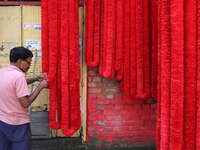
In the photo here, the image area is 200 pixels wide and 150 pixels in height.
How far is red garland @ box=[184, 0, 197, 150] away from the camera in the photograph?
1268 millimetres

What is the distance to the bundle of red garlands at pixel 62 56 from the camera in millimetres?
1897

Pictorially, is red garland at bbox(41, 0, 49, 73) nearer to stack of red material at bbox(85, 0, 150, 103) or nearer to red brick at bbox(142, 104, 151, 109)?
stack of red material at bbox(85, 0, 150, 103)

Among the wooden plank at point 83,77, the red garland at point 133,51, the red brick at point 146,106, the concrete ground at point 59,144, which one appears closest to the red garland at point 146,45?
the red garland at point 133,51

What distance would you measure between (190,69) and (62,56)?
1.20m

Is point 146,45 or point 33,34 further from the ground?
point 33,34

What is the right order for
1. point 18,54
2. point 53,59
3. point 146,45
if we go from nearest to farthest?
point 18,54, point 53,59, point 146,45

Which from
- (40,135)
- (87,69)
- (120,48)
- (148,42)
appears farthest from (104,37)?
(40,135)

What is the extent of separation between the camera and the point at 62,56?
1.90m

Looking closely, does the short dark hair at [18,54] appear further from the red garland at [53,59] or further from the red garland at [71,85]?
the red garland at [71,85]

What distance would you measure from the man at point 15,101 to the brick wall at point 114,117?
1.13m

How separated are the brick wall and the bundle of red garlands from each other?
35.7 inches

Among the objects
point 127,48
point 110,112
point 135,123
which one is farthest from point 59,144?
point 127,48

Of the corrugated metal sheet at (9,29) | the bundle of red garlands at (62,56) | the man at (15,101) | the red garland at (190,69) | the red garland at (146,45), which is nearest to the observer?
the red garland at (190,69)

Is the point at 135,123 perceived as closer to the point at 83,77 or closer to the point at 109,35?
the point at 83,77
